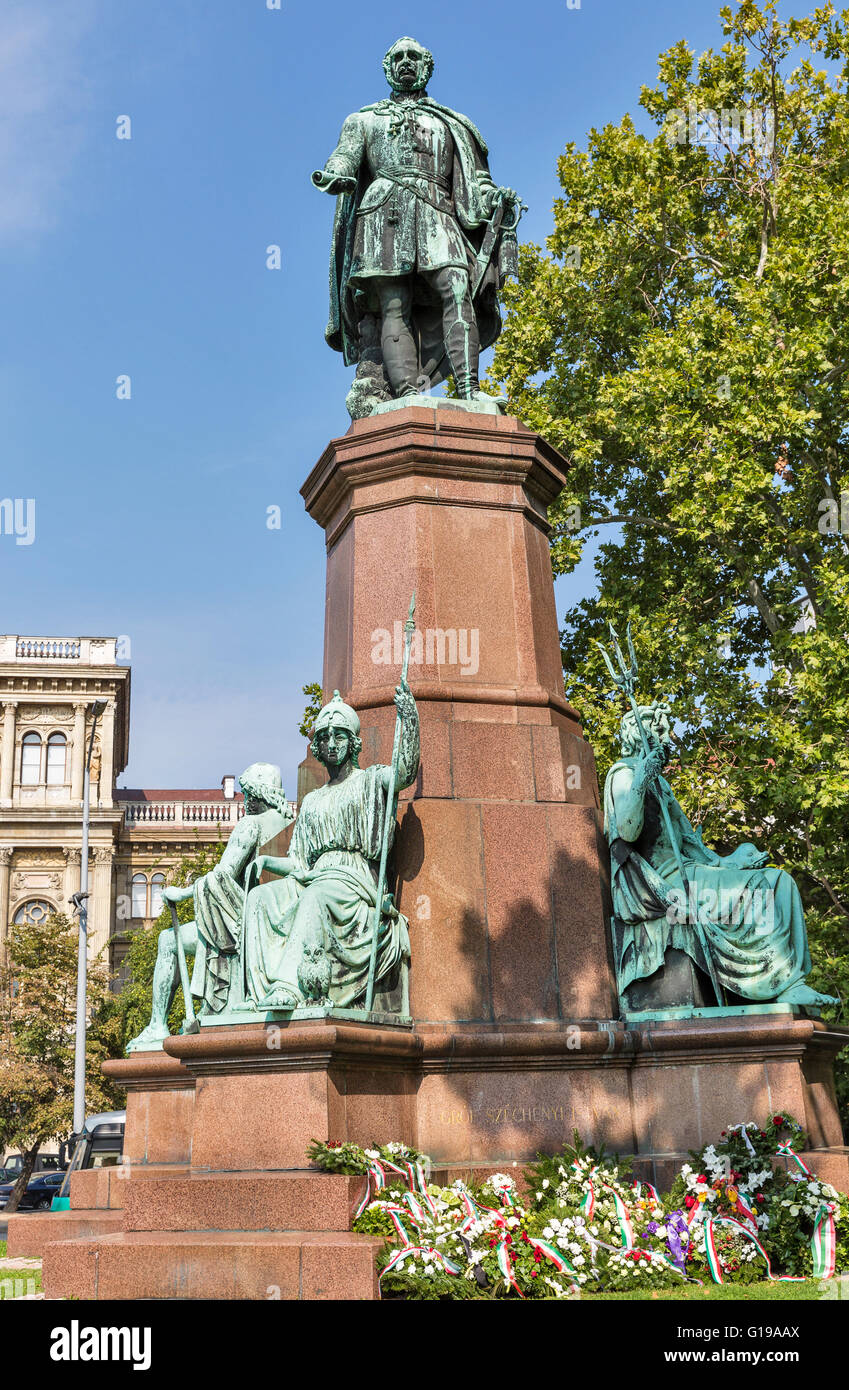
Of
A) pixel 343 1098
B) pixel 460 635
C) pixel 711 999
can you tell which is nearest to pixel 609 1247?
pixel 343 1098

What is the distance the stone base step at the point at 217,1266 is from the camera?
20.5 feet

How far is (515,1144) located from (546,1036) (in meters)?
0.63

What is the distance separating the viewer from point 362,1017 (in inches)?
301

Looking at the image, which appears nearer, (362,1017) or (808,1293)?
(808,1293)

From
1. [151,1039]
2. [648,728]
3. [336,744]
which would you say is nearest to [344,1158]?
[336,744]

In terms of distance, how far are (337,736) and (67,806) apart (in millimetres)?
56476

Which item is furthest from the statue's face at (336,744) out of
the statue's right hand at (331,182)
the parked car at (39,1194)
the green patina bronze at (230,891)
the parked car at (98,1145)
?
the parked car at (39,1194)

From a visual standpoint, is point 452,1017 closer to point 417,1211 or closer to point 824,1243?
point 417,1211

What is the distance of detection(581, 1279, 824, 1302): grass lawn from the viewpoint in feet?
21.2

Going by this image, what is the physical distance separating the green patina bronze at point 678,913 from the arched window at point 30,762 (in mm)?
57445

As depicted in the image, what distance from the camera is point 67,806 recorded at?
62906 mm

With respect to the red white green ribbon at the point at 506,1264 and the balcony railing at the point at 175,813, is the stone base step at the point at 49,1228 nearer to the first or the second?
the red white green ribbon at the point at 506,1264
